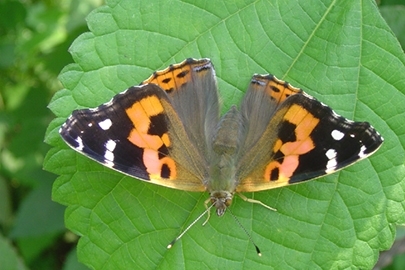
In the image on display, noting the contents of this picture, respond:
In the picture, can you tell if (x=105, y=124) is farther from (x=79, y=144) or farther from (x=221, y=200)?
(x=221, y=200)

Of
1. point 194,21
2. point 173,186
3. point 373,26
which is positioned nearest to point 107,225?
point 173,186

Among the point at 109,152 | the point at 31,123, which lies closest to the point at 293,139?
the point at 109,152

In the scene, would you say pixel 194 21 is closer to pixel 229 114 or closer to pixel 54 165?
pixel 229 114

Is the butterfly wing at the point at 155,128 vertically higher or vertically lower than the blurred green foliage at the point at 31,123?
higher

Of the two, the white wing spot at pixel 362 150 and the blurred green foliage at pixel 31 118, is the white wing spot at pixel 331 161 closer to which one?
the white wing spot at pixel 362 150

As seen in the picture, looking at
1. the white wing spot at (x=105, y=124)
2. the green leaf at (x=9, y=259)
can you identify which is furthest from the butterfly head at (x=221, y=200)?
the green leaf at (x=9, y=259)

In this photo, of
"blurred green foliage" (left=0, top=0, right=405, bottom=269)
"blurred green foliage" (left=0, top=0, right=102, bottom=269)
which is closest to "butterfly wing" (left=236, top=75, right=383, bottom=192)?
"blurred green foliage" (left=0, top=0, right=405, bottom=269)

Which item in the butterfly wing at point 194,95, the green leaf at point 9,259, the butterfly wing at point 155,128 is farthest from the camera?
the green leaf at point 9,259
